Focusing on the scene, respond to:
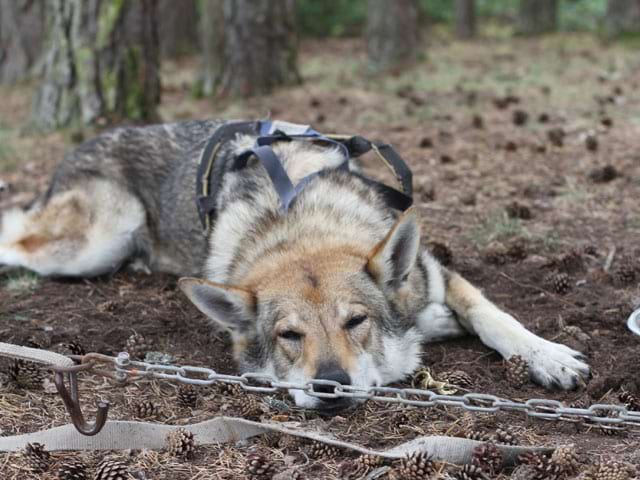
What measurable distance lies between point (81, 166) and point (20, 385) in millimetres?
2438

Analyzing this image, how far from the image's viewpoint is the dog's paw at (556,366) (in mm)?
3756

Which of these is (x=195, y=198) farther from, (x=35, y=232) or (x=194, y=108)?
(x=194, y=108)

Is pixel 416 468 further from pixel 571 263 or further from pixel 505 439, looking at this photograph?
pixel 571 263

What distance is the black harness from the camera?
14.2ft

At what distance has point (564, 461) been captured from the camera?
291 centimetres

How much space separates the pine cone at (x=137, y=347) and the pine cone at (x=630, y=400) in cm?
247

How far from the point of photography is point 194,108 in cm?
1109

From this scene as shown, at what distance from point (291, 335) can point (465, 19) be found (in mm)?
18961

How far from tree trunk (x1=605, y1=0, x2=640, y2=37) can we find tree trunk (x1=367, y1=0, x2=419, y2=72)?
15.8ft

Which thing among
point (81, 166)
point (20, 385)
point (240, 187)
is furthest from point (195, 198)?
point (20, 385)

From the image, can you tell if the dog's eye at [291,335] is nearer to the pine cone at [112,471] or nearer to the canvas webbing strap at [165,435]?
the canvas webbing strap at [165,435]

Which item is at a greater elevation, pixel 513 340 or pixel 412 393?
pixel 412 393

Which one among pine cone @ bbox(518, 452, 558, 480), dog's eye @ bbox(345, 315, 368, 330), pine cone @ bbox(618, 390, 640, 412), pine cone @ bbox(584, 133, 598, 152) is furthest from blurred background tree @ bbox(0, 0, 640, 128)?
pine cone @ bbox(518, 452, 558, 480)

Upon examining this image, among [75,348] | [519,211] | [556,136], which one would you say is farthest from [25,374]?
[556,136]
